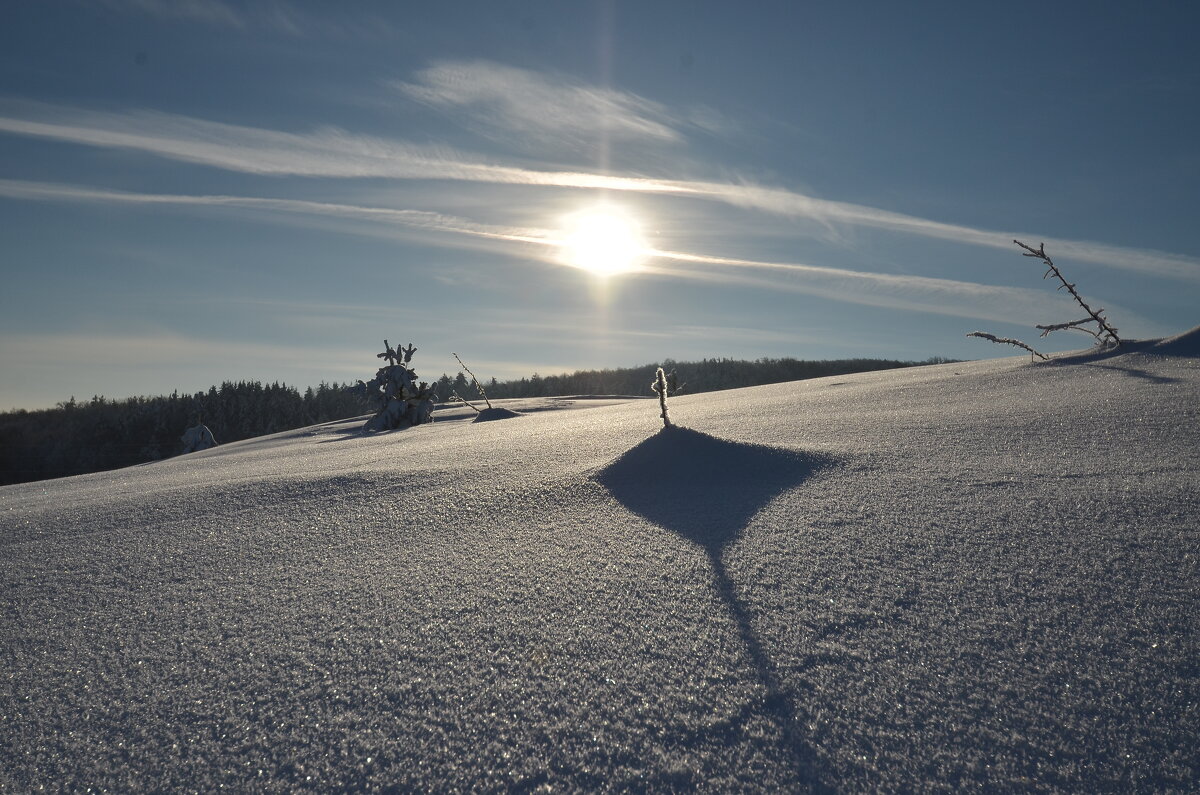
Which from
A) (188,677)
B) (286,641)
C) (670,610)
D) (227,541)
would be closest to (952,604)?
(670,610)

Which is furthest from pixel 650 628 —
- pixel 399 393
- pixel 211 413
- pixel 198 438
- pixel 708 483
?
pixel 211 413

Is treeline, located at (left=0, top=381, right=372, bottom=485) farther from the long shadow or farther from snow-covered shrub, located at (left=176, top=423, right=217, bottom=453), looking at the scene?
the long shadow

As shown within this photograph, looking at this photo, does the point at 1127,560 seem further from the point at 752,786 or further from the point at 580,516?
the point at 580,516

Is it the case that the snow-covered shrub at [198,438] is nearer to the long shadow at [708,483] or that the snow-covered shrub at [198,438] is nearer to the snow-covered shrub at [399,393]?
the snow-covered shrub at [399,393]

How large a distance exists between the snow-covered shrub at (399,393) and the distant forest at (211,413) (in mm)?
6611

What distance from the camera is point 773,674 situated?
1195 mm

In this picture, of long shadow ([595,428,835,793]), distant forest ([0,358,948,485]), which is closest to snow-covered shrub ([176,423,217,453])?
distant forest ([0,358,948,485])

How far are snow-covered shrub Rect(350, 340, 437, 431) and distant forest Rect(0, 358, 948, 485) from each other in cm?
661

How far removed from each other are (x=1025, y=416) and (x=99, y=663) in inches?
134

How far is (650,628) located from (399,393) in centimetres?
865

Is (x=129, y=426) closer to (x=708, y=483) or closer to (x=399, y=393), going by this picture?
(x=399, y=393)

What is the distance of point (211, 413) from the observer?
737 inches

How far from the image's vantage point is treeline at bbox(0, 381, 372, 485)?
17141 millimetres

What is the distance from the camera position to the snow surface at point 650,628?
1053 millimetres
